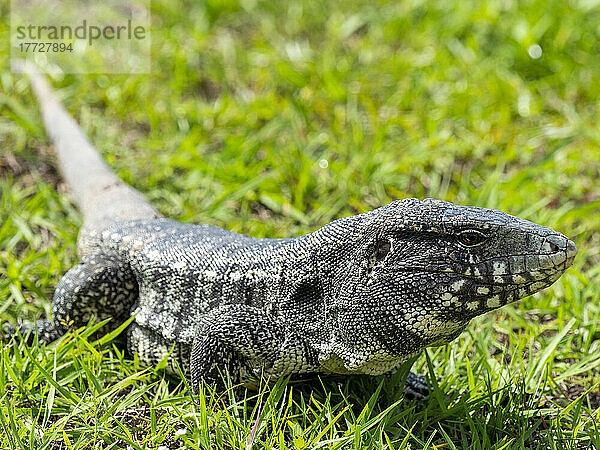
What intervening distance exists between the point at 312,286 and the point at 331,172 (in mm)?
3448

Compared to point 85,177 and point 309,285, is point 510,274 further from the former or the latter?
point 85,177

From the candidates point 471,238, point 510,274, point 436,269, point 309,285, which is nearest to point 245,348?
point 309,285

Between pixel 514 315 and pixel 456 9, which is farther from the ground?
pixel 456 9

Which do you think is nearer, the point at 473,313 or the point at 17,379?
the point at 473,313

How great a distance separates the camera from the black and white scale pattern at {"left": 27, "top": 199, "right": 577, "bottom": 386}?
389 cm

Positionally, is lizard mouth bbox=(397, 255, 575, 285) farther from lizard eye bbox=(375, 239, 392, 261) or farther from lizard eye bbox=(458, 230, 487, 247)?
lizard eye bbox=(375, 239, 392, 261)

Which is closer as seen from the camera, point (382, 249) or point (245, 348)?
point (382, 249)

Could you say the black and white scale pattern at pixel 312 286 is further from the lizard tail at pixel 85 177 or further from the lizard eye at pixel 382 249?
the lizard tail at pixel 85 177

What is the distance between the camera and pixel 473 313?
3.94 meters

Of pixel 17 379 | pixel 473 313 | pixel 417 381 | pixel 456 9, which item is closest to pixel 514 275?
pixel 473 313

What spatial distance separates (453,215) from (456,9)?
6525mm

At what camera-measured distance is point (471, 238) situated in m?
3.91

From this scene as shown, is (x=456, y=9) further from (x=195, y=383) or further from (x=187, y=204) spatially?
(x=195, y=383)

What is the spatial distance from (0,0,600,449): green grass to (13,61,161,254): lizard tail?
28cm
